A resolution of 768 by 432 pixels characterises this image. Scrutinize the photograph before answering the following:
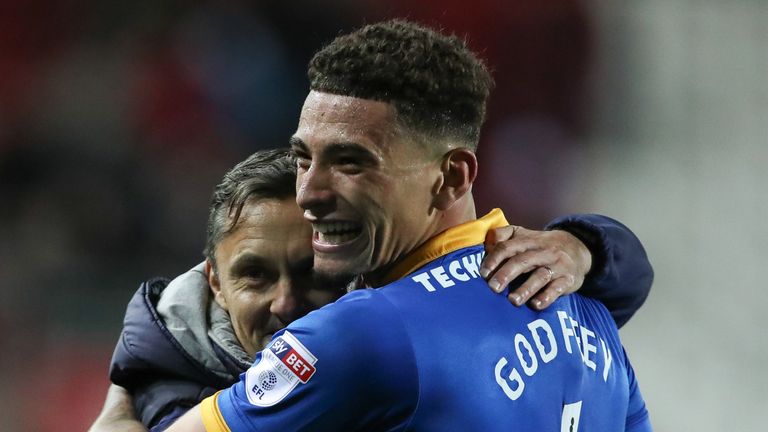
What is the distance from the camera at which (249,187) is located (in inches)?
98.3

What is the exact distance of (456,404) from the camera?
5.89 ft

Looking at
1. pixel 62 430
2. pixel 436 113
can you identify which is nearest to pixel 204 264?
pixel 436 113

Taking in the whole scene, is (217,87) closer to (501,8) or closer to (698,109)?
(501,8)

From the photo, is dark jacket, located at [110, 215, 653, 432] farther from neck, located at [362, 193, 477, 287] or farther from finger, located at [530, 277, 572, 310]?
neck, located at [362, 193, 477, 287]

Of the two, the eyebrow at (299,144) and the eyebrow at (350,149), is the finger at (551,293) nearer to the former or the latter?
the eyebrow at (350,149)

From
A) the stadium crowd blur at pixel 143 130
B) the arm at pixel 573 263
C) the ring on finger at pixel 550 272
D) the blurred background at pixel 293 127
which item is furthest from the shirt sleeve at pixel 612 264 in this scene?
the blurred background at pixel 293 127

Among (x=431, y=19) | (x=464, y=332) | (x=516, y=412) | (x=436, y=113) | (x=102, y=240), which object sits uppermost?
(x=431, y=19)

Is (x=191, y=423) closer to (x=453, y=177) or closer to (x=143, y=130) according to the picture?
(x=453, y=177)

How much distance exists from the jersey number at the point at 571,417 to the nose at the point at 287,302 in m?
0.72

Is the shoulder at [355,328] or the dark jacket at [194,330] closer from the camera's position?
the shoulder at [355,328]

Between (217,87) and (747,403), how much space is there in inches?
123

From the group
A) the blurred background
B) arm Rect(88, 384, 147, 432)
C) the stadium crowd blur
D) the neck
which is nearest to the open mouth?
the neck

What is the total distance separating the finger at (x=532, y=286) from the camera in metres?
2.00

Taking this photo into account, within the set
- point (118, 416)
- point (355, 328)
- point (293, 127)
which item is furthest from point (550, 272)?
point (293, 127)
